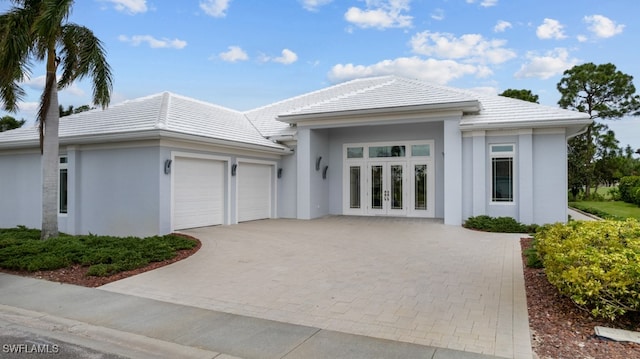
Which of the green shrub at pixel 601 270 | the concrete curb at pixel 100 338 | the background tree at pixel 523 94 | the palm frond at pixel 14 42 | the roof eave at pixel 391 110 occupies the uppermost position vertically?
the background tree at pixel 523 94

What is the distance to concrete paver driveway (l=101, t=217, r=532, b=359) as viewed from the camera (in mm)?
4961

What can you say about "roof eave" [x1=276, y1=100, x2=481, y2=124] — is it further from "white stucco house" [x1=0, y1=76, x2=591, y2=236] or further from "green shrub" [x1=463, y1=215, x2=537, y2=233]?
"green shrub" [x1=463, y1=215, x2=537, y2=233]

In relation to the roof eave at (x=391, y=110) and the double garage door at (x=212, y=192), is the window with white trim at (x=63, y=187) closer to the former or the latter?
the double garage door at (x=212, y=192)

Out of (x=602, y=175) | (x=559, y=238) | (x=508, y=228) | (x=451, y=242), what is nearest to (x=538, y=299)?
(x=559, y=238)

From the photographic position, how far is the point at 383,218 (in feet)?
57.0

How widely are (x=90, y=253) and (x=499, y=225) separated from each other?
11.9 m

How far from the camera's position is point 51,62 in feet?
35.0

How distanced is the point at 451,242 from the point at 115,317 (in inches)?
344

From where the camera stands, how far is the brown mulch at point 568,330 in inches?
163

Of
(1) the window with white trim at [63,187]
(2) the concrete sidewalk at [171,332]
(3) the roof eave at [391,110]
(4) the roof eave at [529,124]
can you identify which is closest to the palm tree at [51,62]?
(1) the window with white trim at [63,187]

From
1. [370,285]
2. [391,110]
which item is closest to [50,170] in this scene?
[370,285]

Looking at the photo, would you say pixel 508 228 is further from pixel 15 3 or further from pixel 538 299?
pixel 15 3

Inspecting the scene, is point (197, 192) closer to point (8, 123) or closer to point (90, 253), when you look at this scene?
point (90, 253)

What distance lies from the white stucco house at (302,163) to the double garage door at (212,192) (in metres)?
0.04
